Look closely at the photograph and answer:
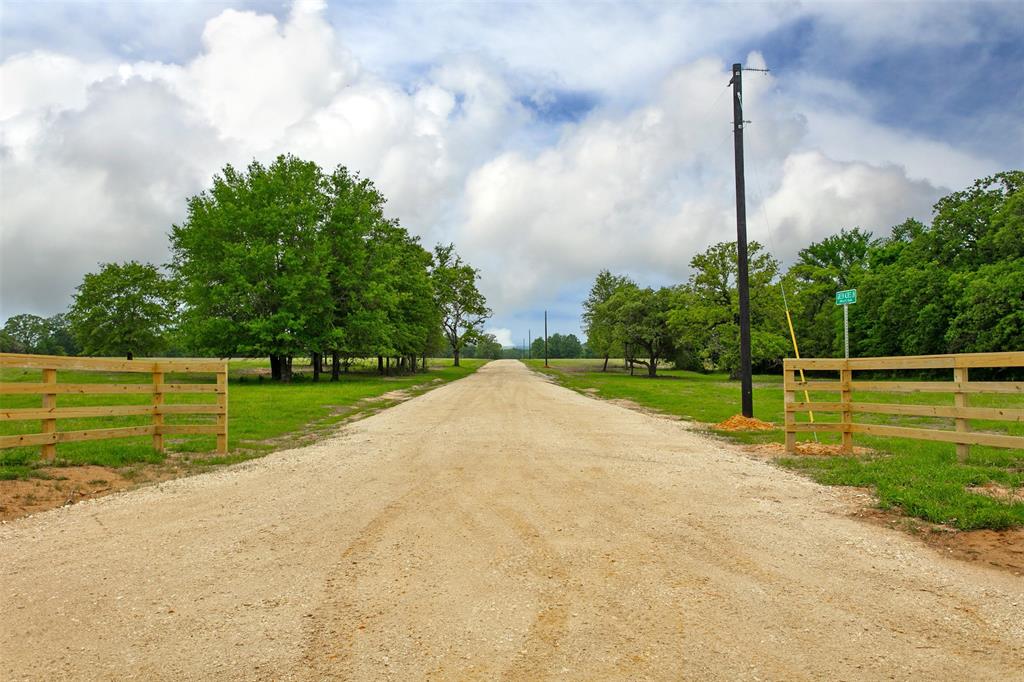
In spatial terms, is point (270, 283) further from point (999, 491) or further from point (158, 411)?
point (999, 491)

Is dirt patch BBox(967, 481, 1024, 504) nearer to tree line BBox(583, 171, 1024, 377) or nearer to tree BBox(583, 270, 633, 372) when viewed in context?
tree line BBox(583, 171, 1024, 377)

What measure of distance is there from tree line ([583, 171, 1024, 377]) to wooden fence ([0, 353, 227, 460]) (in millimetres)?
32771

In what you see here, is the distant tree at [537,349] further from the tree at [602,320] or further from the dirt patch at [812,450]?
the dirt patch at [812,450]

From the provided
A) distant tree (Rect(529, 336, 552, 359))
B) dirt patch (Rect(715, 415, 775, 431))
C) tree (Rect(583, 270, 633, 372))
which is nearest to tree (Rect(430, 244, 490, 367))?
tree (Rect(583, 270, 633, 372))

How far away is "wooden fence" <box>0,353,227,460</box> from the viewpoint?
7484mm

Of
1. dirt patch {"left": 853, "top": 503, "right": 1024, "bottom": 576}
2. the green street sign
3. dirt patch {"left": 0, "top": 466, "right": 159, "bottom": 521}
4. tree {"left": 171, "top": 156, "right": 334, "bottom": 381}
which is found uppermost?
tree {"left": 171, "top": 156, "right": 334, "bottom": 381}

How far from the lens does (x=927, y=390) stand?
8.23m

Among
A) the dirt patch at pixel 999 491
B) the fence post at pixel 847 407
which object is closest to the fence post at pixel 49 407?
the dirt patch at pixel 999 491

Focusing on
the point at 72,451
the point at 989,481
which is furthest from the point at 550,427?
the point at 72,451

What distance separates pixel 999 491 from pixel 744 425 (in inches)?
277

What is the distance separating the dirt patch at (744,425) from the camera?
1315cm

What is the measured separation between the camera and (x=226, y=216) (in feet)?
107

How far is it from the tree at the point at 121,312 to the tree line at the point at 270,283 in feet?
0.25

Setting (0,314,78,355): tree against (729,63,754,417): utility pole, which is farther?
(0,314,78,355): tree
